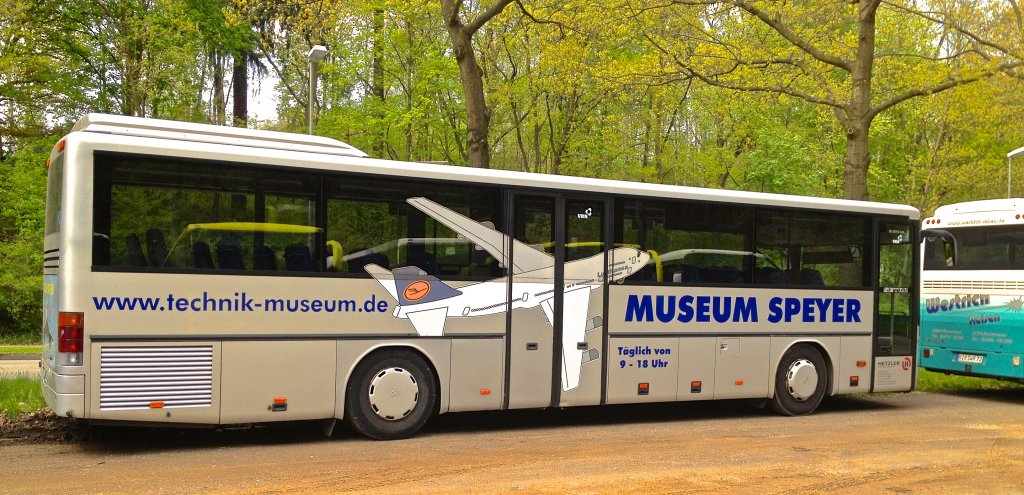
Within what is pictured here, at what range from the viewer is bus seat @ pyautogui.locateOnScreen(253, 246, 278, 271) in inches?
350

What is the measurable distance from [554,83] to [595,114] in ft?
27.9

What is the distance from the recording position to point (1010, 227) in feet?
49.9

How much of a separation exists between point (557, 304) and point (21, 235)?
19180 millimetres

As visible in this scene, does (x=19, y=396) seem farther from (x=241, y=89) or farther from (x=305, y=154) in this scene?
(x=241, y=89)

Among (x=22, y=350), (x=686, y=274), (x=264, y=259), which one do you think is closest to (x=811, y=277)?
(x=686, y=274)

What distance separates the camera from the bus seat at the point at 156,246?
329 inches

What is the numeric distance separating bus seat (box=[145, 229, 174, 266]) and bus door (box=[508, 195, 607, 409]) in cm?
371

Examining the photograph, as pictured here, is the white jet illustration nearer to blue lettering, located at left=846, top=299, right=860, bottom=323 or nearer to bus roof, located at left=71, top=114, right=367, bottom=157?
bus roof, located at left=71, top=114, right=367, bottom=157

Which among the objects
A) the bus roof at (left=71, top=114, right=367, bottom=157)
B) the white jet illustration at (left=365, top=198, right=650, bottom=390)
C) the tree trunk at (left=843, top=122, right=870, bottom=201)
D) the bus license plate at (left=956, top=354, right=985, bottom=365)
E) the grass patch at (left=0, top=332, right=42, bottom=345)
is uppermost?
the tree trunk at (left=843, top=122, right=870, bottom=201)

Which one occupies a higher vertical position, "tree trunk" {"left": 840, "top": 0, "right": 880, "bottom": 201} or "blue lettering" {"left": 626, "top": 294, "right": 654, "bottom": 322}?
"tree trunk" {"left": 840, "top": 0, "right": 880, "bottom": 201}

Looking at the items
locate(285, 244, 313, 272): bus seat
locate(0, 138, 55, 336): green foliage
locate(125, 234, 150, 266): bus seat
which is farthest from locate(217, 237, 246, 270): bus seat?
locate(0, 138, 55, 336): green foliage

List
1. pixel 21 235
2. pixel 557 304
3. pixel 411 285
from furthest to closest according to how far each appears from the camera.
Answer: pixel 21 235 → pixel 557 304 → pixel 411 285

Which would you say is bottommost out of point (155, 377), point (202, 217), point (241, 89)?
point (155, 377)

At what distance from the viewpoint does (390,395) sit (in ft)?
31.2
